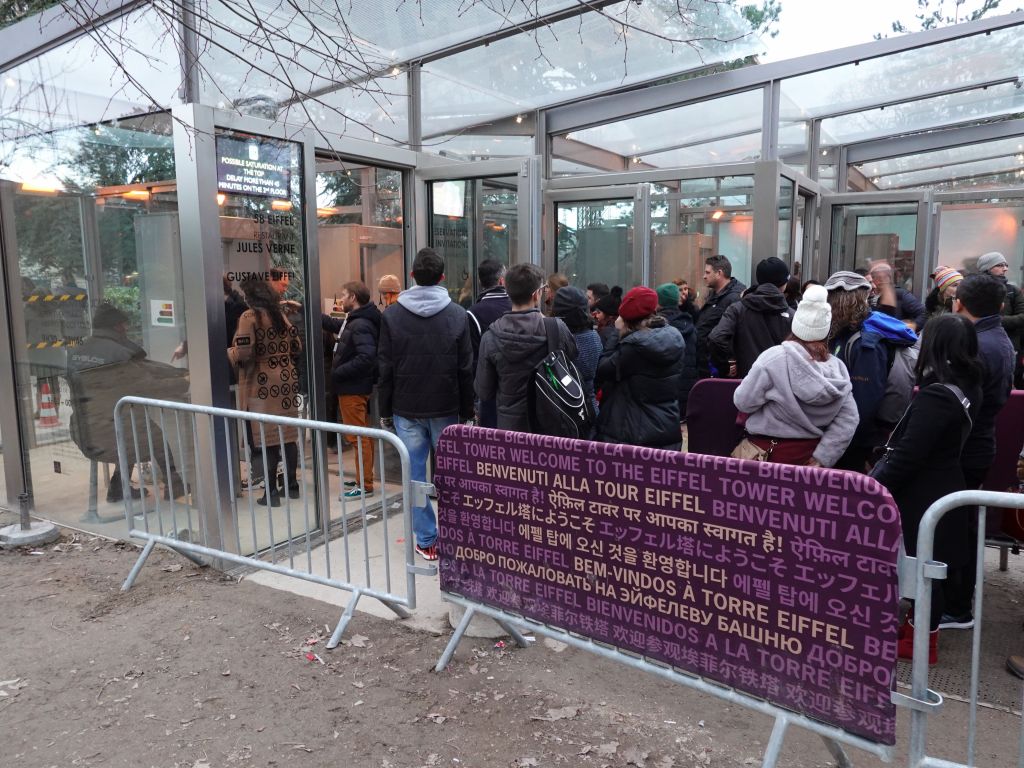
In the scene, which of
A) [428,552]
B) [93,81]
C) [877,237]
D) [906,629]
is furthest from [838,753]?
[877,237]

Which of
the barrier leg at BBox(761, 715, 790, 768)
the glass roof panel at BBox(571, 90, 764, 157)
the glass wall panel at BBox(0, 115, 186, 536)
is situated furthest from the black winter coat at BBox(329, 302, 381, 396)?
the glass roof panel at BBox(571, 90, 764, 157)

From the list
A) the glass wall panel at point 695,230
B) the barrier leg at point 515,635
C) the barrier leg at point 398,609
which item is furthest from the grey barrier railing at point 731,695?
the glass wall panel at point 695,230

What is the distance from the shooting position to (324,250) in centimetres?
688

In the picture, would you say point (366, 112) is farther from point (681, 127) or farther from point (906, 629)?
point (906, 629)

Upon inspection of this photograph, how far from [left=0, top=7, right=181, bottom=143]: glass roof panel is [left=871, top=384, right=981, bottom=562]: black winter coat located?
13.3 feet

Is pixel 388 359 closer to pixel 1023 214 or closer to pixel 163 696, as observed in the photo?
pixel 163 696

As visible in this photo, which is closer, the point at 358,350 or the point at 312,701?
the point at 312,701

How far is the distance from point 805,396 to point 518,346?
150cm

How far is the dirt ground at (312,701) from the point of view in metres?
2.97

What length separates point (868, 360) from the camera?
395 centimetres

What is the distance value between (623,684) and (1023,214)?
9915 millimetres

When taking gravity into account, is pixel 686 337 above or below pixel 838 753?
above

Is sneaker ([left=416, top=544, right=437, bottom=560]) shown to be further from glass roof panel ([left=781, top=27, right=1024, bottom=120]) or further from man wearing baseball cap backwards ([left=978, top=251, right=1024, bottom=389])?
glass roof panel ([left=781, top=27, right=1024, bottom=120])

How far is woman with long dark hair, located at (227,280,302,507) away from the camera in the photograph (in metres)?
4.88
